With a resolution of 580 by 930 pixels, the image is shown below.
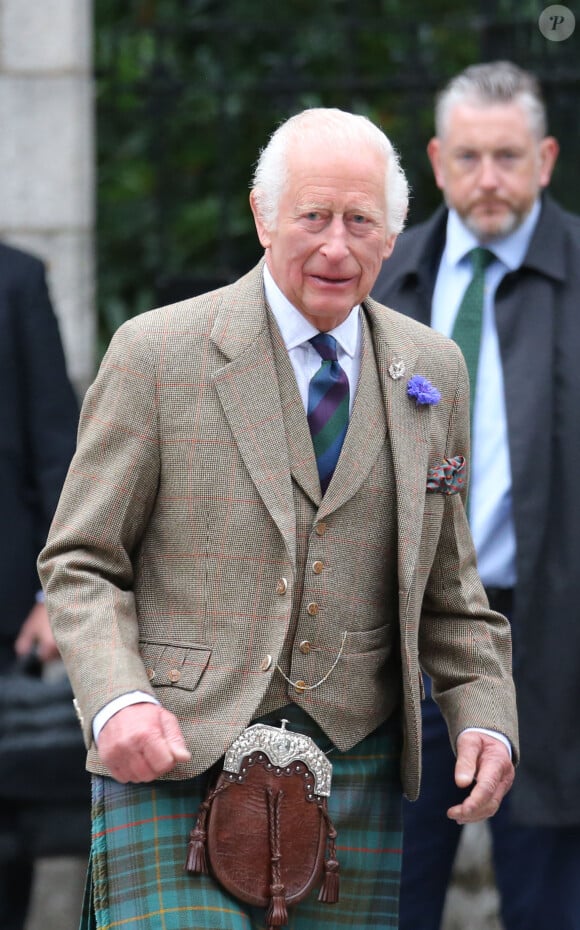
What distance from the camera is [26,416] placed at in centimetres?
478

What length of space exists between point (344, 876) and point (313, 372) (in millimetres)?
877

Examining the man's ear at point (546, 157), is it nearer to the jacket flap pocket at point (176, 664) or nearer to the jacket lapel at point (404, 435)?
the jacket lapel at point (404, 435)

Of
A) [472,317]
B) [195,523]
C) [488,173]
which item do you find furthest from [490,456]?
[195,523]

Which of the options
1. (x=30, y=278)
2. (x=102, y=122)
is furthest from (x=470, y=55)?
(x=30, y=278)

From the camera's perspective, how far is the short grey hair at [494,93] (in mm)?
4668

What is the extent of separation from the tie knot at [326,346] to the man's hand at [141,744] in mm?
703

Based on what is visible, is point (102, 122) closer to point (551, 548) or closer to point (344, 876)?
point (551, 548)

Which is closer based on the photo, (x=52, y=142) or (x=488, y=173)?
(x=488, y=173)

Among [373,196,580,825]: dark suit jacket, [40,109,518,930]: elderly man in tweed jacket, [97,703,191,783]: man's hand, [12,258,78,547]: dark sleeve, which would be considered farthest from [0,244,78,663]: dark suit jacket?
[97,703,191,783]: man's hand

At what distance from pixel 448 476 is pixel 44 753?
1.91m

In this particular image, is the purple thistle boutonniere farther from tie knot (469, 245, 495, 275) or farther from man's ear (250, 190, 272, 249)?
tie knot (469, 245, 495, 275)

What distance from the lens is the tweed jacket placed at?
3.01m

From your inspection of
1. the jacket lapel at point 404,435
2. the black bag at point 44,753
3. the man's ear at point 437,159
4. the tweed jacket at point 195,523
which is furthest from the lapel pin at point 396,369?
the black bag at point 44,753

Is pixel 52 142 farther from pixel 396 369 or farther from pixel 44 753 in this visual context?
pixel 396 369
